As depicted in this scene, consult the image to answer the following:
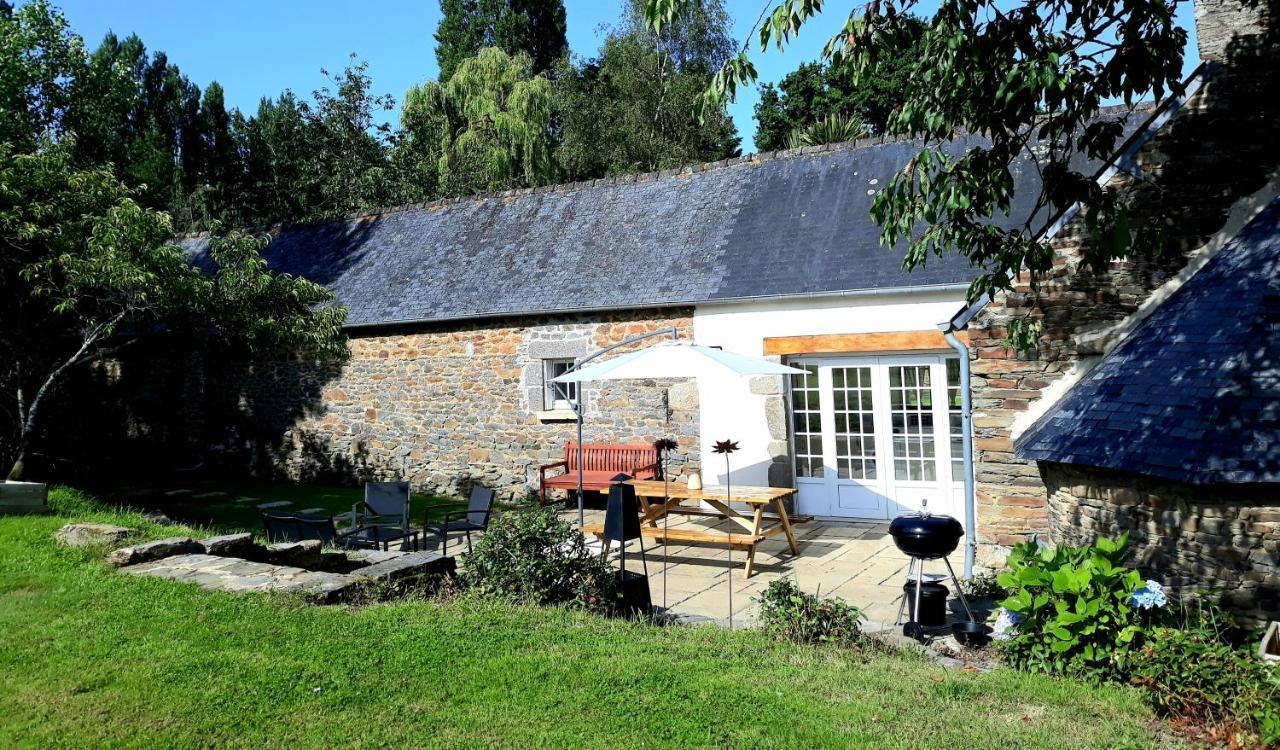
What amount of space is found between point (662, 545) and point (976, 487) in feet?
11.0

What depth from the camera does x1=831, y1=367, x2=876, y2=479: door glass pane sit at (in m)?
11.1

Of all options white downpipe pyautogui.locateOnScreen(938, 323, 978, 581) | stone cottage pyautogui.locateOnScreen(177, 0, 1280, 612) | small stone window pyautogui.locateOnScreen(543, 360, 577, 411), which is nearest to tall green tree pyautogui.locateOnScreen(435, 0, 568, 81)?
stone cottage pyautogui.locateOnScreen(177, 0, 1280, 612)

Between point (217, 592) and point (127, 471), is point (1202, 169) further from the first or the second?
point (127, 471)

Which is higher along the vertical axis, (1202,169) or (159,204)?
(159,204)

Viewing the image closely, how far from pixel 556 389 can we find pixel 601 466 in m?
1.54

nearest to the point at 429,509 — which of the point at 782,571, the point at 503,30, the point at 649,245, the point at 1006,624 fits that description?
the point at 782,571

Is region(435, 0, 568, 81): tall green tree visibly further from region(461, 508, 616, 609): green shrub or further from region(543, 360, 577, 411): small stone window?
region(461, 508, 616, 609): green shrub

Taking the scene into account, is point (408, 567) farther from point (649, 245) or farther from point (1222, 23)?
point (1222, 23)

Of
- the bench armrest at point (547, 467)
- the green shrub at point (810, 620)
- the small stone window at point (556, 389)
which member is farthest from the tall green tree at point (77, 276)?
the green shrub at point (810, 620)

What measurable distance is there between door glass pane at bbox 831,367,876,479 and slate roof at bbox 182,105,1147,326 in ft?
3.66

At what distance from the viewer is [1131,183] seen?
24.2 ft

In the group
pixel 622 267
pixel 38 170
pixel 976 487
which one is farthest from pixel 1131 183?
pixel 38 170

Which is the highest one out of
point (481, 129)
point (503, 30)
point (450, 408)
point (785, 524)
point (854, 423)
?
point (503, 30)

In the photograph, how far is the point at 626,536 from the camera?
22.3 feet
